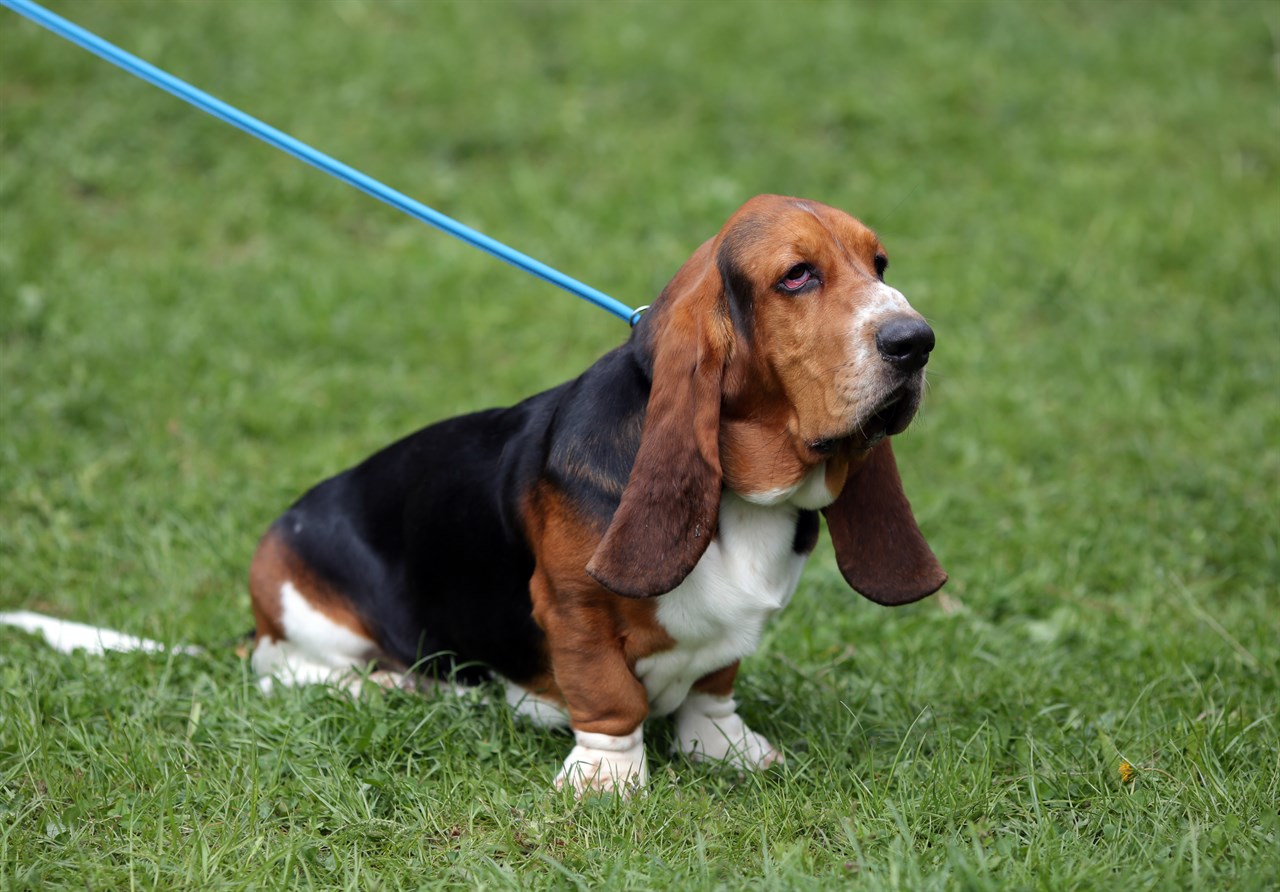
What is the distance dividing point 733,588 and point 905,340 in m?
0.80

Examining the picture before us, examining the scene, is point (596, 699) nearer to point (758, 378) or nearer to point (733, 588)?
point (733, 588)

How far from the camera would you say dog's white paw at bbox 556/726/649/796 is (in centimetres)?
353

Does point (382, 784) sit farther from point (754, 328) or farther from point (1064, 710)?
point (1064, 710)

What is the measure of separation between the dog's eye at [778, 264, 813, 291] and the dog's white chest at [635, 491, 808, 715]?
0.57 meters

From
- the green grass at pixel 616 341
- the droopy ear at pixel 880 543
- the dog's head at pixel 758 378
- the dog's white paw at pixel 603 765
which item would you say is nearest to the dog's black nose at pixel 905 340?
the dog's head at pixel 758 378

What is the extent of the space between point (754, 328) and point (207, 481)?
3.31 m

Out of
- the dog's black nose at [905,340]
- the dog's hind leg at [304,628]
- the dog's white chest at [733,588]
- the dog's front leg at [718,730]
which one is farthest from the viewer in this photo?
the dog's hind leg at [304,628]

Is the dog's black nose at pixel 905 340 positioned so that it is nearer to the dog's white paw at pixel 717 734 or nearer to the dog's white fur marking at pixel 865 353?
the dog's white fur marking at pixel 865 353

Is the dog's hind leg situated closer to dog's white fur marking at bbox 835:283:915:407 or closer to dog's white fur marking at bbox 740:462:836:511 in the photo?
dog's white fur marking at bbox 740:462:836:511

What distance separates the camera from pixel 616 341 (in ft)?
23.2

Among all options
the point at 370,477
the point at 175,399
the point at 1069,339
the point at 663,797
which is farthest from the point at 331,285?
the point at 663,797

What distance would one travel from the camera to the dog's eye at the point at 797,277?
3.14 m

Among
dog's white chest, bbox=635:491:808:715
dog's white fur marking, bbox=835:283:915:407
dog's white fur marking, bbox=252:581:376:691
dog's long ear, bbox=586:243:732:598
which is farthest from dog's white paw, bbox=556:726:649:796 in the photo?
dog's white fur marking, bbox=835:283:915:407

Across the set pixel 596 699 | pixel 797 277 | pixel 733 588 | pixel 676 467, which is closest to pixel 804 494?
pixel 733 588
